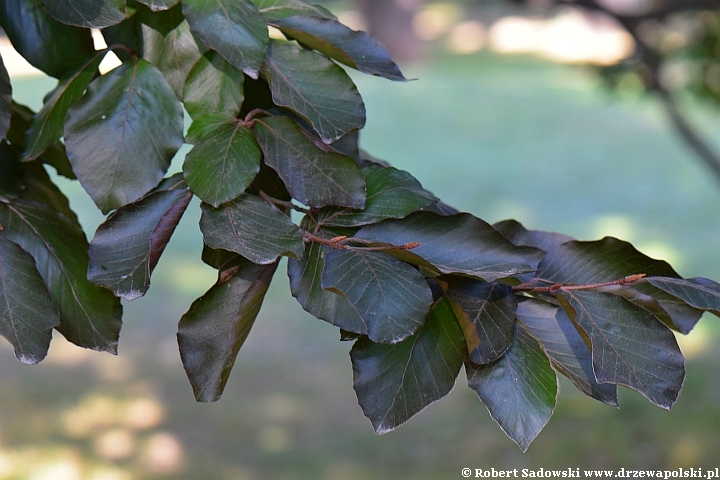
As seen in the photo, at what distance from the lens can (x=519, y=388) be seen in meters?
0.60

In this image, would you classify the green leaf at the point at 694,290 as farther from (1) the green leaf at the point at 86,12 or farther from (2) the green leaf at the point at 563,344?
(1) the green leaf at the point at 86,12

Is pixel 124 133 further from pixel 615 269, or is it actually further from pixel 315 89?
pixel 615 269

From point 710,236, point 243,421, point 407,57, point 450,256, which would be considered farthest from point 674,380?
point 407,57

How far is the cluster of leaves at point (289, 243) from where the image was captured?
0.59 m

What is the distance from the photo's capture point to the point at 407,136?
8.09 metres

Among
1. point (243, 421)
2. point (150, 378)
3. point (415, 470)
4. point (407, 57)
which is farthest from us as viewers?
point (407, 57)

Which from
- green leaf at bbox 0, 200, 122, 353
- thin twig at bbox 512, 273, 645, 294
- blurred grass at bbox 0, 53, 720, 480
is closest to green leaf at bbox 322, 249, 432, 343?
thin twig at bbox 512, 273, 645, 294

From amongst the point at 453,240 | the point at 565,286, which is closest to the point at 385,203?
the point at 453,240

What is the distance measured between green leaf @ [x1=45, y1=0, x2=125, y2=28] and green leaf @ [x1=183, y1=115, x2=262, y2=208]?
134mm

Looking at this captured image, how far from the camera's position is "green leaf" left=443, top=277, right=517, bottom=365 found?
0.60 meters

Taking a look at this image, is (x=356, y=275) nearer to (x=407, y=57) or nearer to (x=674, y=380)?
(x=674, y=380)

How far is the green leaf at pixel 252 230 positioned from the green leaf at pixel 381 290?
1.5 inches

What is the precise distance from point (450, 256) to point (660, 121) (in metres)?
9.25

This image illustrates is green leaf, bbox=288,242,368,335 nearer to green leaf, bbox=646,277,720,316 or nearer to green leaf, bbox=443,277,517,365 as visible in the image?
green leaf, bbox=443,277,517,365
